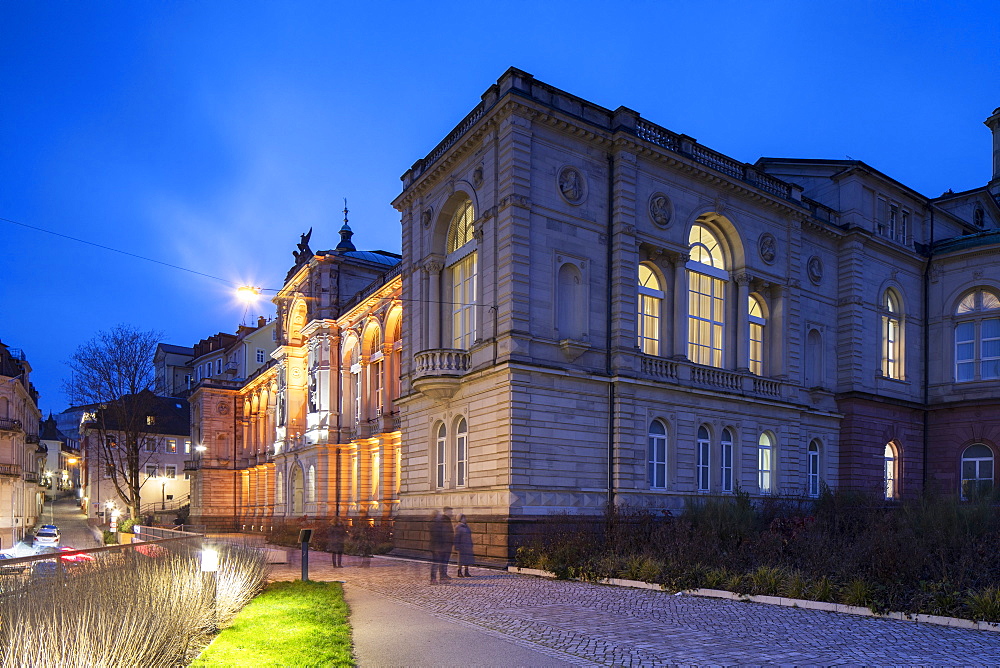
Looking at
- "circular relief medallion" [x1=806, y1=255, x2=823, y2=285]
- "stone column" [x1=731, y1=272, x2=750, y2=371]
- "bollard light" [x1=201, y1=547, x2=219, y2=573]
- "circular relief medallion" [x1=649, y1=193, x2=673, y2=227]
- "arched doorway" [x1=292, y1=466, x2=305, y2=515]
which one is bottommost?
"arched doorway" [x1=292, y1=466, x2=305, y2=515]

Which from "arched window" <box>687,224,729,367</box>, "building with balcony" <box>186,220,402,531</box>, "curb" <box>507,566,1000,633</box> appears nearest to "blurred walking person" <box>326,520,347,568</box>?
"building with balcony" <box>186,220,402,531</box>

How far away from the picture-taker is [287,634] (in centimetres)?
1085

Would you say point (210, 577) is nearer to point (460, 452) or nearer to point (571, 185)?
point (460, 452)

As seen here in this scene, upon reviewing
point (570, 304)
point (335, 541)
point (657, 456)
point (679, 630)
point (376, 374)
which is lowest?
point (335, 541)

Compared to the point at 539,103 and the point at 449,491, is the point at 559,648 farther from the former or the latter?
the point at 539,103

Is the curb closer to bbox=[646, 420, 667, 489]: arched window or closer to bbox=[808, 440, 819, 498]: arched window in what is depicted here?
bbox=[646, 420, 667, 489]: arched window

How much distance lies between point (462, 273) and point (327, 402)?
20.3m

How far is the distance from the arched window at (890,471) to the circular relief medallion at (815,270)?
882 centimetres

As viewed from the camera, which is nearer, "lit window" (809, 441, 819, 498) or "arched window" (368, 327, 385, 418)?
"lit window" (809, 441, 819, 498)

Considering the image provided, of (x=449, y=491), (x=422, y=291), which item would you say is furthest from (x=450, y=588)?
(x=422, y=291)

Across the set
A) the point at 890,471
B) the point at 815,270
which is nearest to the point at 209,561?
the point at 815,270

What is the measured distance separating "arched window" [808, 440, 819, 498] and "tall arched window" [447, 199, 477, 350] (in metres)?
16.3

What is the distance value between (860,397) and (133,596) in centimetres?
3231

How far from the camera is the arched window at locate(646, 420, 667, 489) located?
26047 millimetres
